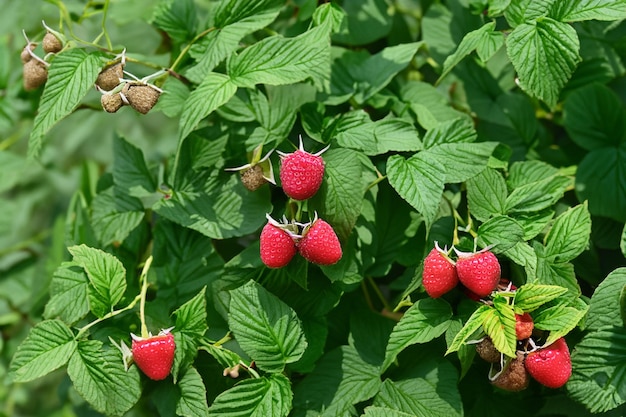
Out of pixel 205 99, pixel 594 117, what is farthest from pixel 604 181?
pixel 205 99

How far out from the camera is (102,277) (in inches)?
38.8

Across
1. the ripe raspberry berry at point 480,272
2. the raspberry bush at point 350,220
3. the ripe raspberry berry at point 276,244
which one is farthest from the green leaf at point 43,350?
the ripe raspberry berry at point 480,272

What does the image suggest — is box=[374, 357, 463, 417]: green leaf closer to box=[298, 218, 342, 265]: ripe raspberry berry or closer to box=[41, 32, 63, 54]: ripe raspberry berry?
box=[298, 218, 342, 265]: ripe raspberry berry

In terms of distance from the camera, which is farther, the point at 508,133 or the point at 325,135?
the point at 508,133

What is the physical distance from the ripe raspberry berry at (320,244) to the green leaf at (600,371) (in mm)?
335

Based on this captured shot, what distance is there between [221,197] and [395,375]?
35cm

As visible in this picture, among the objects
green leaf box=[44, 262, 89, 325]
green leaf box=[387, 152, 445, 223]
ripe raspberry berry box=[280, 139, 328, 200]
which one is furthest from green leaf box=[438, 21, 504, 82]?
green leaf box=[44, 262, 89, 325]

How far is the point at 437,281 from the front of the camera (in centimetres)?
89

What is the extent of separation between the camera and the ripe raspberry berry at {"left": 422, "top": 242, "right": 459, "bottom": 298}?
0.89 metres

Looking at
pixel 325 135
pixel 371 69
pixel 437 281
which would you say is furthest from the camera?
pixel 371 69

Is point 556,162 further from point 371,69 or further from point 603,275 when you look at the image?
point 371,69

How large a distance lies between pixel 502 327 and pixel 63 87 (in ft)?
2.04

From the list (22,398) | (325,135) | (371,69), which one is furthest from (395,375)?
(22,398)

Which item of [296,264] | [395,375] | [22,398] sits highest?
[296,264]
